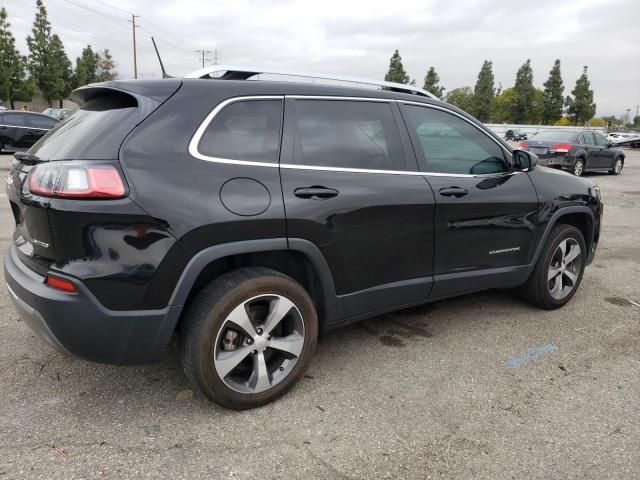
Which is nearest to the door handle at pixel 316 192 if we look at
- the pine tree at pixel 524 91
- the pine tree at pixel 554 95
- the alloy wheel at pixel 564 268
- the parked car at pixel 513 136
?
the alloy wheel at pixel 564 268

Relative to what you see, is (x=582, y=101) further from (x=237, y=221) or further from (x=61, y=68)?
(x=237, y=221)

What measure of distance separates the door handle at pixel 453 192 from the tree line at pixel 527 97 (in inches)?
2313

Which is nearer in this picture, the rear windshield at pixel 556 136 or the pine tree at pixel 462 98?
the rear windshield at pixel 556 136

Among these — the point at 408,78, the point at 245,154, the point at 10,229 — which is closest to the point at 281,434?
the point at 245,154

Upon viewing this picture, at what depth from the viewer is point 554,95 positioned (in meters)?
63.3

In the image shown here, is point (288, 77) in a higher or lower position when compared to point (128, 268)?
higher

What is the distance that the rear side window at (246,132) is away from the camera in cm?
255

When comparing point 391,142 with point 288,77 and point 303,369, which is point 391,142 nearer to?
point 288,77

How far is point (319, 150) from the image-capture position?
113 inches

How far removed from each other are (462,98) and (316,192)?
8967 centimetres

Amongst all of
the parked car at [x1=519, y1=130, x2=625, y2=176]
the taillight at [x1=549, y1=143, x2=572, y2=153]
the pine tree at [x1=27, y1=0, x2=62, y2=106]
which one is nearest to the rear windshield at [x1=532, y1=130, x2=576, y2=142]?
the parked car at [x1=519, y1=130, x2=625, y2=176]

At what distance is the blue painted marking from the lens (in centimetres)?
332

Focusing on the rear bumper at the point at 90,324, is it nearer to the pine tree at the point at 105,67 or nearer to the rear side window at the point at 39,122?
the rear side window at the point at 39,122

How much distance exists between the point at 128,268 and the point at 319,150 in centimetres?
122
